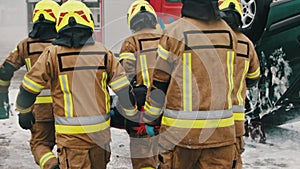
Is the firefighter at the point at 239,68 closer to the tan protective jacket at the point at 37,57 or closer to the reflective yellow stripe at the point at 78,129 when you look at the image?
the reflective yellow stripe at the point at 78,129

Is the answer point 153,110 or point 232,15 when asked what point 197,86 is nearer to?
point 153,110

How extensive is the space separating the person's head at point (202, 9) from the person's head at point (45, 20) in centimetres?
163

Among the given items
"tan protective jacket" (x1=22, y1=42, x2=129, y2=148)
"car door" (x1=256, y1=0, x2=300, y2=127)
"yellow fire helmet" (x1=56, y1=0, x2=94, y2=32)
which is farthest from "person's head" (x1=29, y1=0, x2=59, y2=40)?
"car door" (x1=256, y1=0, x2=300, y2=127)

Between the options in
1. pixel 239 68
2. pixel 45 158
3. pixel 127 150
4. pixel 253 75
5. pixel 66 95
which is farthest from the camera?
pixel 127 150

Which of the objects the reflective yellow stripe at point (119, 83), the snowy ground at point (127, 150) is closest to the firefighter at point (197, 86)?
the reflective yellow stripe at point (119, 83)

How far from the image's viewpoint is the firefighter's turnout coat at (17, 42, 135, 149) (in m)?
3.46

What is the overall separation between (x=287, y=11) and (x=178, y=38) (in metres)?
2.90

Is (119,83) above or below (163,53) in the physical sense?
below

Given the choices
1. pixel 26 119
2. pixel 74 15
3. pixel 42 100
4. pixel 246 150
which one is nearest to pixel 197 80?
pixel 74 15

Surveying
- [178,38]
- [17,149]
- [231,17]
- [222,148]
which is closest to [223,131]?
[222,148]

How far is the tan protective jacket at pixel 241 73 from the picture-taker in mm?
3748

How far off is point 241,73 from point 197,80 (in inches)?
31.2

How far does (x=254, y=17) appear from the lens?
5445mm

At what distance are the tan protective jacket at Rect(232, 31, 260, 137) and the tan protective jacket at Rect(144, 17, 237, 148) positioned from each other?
1.59ft
